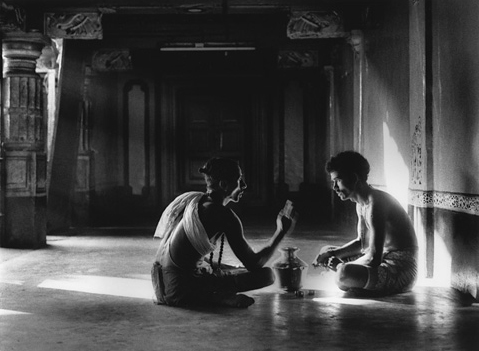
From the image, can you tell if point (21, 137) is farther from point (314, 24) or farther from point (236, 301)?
point (236, 301)

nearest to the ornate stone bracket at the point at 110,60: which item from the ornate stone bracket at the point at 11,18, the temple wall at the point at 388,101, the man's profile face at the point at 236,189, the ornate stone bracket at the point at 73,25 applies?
the ornate stone bracket at the point at 73,25

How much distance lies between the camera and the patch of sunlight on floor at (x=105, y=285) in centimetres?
517

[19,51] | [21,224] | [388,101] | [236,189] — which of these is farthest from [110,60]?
[236,189]

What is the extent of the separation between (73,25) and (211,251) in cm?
524

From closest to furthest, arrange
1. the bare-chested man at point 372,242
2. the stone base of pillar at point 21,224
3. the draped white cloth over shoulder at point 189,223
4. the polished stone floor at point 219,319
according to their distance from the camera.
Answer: the polished stone floor at point 219,319
the draped white cloth over shoulder at point 189,223
the bare-chested man at point 372,242
the stone base of pillar at point 21,224

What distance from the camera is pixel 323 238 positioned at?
30.6ft

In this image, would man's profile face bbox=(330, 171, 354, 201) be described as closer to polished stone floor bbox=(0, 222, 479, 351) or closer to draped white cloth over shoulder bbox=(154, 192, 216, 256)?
polished stone floor bbox=(0, 222, 479, 351)

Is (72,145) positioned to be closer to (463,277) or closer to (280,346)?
(463,277)

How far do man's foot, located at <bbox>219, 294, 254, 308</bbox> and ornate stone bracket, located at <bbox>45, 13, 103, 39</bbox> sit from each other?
5285mm

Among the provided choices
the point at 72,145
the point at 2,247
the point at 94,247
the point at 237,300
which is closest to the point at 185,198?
the point at 237,300

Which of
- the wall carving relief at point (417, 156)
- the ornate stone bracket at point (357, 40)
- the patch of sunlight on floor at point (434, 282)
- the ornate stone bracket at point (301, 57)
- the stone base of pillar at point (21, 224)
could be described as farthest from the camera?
the ornate stone bracket at point (301, 57)

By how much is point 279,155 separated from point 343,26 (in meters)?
5.92

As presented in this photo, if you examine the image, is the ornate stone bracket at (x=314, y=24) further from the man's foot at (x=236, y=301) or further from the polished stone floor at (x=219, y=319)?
the man's foot at (x=236, y=301)

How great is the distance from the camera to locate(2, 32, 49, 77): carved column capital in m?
8.35
